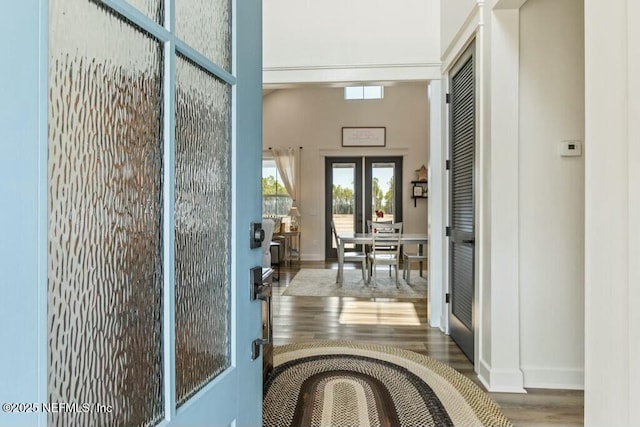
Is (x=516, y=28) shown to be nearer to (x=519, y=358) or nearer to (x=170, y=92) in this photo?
(x=519, y=358)

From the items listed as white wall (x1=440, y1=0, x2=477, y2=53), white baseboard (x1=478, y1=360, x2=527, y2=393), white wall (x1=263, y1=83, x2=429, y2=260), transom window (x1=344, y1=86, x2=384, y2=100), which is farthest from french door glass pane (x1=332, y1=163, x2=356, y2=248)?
white baseboard (x1=478, y1=360, x2=527, y2=393)

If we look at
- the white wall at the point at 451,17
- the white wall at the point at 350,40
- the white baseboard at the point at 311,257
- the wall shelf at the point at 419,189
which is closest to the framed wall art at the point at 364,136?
the wall shelf at the point at 419,189

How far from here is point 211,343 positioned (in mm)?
875

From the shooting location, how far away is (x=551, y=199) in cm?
226

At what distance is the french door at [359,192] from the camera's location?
829 centimetres

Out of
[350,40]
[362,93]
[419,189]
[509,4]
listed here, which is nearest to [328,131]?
[362,93]

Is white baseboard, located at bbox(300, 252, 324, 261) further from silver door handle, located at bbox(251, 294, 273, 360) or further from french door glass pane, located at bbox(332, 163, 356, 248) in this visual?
silver door handle, located at bbox(251, 294, 273, 360)

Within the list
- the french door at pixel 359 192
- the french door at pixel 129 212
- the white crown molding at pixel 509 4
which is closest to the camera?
the french door at pixel 129 212

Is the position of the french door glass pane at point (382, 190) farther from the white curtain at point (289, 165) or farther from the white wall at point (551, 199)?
the white wall at point (551, 199)

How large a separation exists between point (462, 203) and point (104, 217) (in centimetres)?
270

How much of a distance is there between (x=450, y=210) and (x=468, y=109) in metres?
0.89

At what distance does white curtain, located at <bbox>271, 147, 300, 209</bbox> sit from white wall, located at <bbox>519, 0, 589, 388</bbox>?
6236mm

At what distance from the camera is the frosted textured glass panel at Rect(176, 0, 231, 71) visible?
2.56 ft

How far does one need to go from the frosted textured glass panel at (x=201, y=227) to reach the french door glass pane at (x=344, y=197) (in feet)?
24.5
